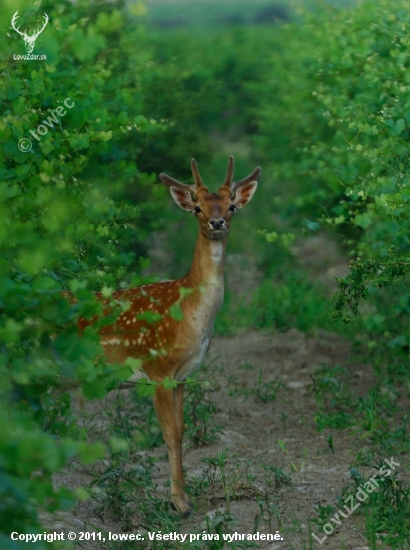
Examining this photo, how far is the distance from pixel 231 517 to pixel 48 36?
2533 millimetres

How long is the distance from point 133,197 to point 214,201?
3576 mm

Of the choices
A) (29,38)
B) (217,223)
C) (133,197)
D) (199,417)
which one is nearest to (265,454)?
(199,417)

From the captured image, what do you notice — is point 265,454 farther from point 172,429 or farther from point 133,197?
point 133,197

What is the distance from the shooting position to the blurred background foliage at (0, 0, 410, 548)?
3635 millimetres

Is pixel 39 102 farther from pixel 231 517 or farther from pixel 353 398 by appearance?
pixel 353 398

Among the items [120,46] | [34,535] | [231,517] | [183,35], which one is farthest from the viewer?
[183,35]

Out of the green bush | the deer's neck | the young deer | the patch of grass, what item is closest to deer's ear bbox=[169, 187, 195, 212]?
the young deer

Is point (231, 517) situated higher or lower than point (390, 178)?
lower

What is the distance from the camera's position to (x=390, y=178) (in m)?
5.69

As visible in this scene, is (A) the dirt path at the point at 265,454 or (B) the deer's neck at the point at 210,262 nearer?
(A) the dirt path at the point at 265,454

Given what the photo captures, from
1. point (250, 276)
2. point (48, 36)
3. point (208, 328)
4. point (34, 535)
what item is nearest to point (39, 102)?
point (48, 36)

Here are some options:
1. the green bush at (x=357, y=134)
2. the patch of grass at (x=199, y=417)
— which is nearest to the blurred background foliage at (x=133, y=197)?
the green bush at (x=357, y=134)

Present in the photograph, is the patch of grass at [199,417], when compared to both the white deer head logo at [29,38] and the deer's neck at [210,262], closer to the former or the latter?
the deer's neck at [210,262]

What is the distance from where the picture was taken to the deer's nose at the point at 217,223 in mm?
5824
